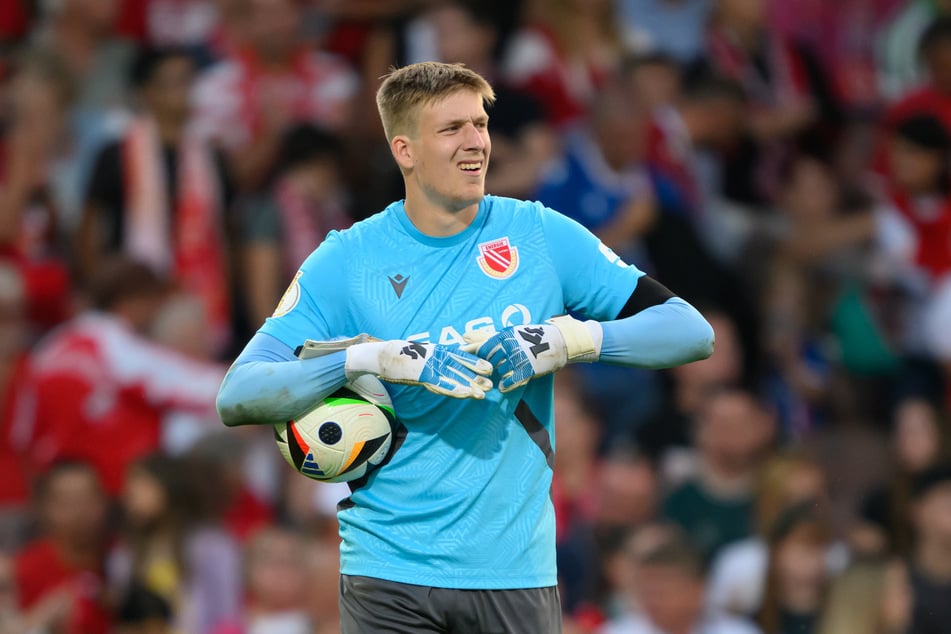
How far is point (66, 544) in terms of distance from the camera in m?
8.87

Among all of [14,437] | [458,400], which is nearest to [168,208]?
[14,437]

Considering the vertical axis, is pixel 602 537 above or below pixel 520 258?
below

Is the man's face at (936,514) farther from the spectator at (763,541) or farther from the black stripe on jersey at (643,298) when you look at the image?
the black stripe on jersey at (643,298)

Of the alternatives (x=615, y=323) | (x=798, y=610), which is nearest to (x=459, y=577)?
(x=615, y=323)

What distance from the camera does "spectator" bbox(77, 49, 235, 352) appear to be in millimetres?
9766

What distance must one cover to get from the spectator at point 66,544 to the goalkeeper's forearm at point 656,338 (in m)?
4.75

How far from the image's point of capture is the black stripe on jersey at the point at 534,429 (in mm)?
4816

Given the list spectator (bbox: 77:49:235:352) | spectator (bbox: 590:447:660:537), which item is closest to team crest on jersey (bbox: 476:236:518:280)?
spectator (bbox: 590:447:660:537)

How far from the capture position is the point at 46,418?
30.6ft

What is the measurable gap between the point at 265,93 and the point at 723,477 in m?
3.84

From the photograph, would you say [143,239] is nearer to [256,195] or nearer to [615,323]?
[256,195]

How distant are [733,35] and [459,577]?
693cm

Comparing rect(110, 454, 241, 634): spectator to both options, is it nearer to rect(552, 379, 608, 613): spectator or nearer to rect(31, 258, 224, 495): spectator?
rect(31, 258, 224, 495): spectator

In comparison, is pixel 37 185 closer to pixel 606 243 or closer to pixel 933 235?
pixel 606 243
